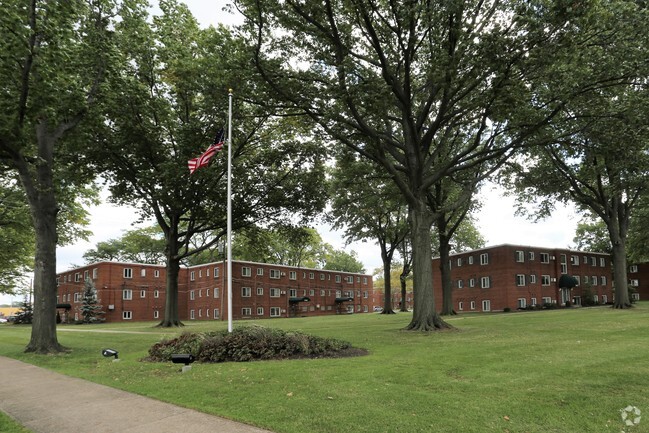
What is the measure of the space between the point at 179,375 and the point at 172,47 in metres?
18.3

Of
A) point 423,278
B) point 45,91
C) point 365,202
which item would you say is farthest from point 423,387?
point 365,202

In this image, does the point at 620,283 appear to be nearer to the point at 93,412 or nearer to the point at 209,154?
the point at 209,154

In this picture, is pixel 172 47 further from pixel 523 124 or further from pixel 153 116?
pixel 523 124

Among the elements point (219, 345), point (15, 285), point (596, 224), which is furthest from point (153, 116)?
point (596, 224)

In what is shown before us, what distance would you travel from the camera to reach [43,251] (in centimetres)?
1602

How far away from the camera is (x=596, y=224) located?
6103 centimetres

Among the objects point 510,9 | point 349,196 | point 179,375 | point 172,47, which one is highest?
point 172,47

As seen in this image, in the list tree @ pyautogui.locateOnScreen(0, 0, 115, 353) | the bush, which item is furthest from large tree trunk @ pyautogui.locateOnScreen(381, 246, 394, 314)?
the bush

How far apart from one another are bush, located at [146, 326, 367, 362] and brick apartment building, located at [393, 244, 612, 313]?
38.3 meters

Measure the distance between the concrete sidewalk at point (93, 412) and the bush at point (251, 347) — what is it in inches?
120

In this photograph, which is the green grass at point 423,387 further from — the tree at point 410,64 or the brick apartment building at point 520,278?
the brick apartment building at point 520,278

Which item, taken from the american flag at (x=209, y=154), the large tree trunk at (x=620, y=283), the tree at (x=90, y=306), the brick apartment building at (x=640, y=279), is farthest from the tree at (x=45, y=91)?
the brick apartment building at (x=640, y=279)

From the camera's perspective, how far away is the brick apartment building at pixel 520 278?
46.3 m

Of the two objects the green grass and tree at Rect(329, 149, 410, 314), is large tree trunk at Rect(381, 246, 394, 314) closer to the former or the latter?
tree at Rect(329, 149, 410, 314)
